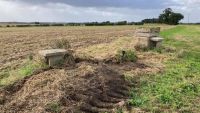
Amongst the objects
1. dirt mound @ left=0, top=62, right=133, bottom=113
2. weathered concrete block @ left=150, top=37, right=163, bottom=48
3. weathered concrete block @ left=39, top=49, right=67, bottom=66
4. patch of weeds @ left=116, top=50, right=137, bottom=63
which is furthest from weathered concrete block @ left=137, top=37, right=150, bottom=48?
dirt mound @ left=0, top=62, right=133, bottom=113

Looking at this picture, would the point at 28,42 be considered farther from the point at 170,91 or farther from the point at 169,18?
the point at 169,18

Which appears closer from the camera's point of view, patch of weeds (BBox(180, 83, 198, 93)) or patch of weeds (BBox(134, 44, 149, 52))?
patch of weeds (BBox(180, 83, 198, 93))

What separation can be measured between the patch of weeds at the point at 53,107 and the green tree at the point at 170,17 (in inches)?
3303

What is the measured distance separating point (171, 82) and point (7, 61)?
306 inches

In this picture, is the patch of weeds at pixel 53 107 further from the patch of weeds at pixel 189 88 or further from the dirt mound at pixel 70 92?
the patch of weeds at pixel 189 88

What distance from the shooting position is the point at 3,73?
13328 mm

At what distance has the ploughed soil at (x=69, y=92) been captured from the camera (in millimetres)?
8062

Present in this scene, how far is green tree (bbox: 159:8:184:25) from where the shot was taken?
9169 cm

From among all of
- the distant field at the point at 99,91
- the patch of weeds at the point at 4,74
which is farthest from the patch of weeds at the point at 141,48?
the patch of weeds at the point at 4,74

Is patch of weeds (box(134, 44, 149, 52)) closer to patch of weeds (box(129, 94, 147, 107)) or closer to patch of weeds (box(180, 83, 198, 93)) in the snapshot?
patch of weeds (box(180, 83, 198, 93))

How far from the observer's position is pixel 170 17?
92.9 m

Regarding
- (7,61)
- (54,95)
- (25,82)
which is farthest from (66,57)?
(7,61)

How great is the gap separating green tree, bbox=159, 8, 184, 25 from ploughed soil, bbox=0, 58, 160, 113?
81.5 metres

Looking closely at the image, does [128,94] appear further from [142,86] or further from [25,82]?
[25,82]
